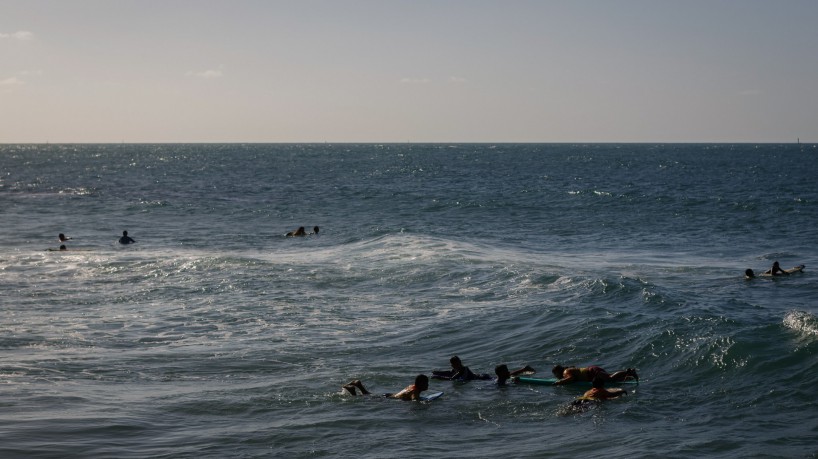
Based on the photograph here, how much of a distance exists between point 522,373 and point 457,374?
1.43 meters

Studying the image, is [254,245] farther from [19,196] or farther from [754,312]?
[19,196]

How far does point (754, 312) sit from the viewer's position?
23.3 meters

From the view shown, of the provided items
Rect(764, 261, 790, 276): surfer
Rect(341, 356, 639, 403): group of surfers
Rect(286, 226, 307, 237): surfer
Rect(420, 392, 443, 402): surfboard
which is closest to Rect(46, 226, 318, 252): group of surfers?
Rect(286, 226, 307, 237): surfer

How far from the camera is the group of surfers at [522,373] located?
53.8 feet

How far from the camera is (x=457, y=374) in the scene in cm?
1820

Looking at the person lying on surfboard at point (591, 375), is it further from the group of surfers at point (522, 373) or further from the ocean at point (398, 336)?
the ocean at point (398, 336)

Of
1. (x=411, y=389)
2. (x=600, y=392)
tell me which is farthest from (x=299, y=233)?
(x=600, y=392)

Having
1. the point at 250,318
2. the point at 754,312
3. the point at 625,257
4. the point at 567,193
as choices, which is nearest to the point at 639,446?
the point at 754,312

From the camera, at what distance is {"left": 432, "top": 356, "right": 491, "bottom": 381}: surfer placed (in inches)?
714

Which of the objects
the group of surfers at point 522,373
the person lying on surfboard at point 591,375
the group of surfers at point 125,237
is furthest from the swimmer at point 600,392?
the group of surfers at point 125,237

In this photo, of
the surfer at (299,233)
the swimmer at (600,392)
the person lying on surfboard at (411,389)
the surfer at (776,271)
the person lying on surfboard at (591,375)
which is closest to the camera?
the swimmer at (600,392)

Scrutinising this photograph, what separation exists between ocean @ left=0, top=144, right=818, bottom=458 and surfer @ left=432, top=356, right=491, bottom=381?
0.66 feet

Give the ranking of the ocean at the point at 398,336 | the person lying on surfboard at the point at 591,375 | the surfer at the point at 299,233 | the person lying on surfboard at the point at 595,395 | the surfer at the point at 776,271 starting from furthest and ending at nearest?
1. the surfer at the point at 299,233
2. the surfer at the point at 776,271
3. the person lying on surfboard at the point at 591,375
4. the person lying on surfboard at the point at 595,395
5. the ocean at the point at 398,336

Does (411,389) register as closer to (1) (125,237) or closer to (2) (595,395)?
(2) (595,395)
